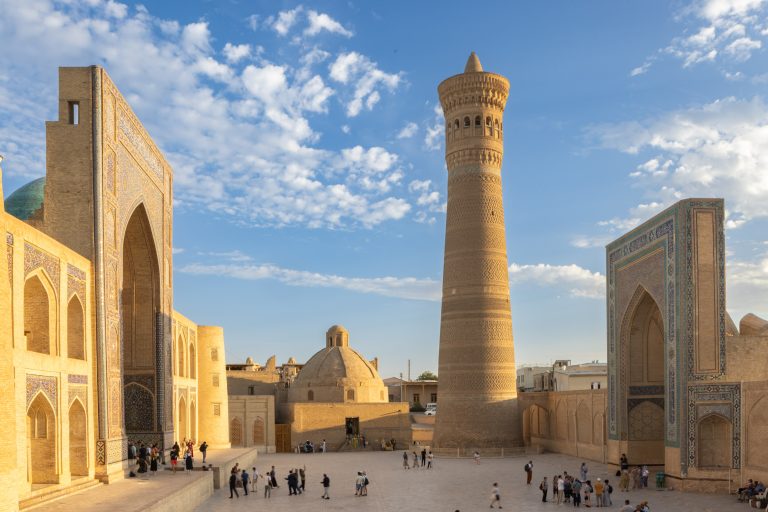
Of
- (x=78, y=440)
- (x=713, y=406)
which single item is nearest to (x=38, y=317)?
(x=78, y=440)

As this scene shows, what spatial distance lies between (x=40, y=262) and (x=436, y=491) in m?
10.1

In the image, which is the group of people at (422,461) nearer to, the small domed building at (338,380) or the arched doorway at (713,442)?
the arched doorway at (713,442)

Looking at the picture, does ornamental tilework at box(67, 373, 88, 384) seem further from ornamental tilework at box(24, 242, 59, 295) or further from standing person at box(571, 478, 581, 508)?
standing person at box(571, 478, 581, 508)

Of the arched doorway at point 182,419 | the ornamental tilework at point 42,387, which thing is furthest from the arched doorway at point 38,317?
the arched doorway at point 182,419

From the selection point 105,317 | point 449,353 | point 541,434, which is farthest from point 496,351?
point 105,317

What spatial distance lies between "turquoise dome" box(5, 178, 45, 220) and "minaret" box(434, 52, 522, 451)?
47.8 feet

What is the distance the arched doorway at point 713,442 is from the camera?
52.7ft

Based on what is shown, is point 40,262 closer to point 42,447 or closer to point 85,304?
point 85,304

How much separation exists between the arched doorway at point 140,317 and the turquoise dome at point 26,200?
2.16 m

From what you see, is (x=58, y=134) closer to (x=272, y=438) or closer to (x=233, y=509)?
(x=233, y=509)

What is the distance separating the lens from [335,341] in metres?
38.1

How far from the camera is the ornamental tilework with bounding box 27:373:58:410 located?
11.3m

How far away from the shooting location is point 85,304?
45.3ft

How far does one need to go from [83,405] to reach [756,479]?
12806 mm
